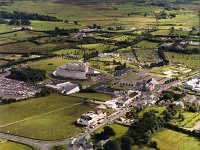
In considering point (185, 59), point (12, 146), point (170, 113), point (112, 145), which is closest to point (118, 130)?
point (112, 145)

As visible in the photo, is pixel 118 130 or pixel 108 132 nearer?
pixel 108 132

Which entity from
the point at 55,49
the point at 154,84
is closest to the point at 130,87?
the point at 154,84

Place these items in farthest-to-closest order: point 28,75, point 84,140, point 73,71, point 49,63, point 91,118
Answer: point 49,63, point 73,71, point 28,75, point 91,118, point 84,140

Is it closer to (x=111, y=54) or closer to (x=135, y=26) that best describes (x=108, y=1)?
(x=135, y=26)

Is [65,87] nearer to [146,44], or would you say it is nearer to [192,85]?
[192,85]

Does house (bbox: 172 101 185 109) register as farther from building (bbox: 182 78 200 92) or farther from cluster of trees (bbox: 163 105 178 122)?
building (bbox: 182 78 200 92)

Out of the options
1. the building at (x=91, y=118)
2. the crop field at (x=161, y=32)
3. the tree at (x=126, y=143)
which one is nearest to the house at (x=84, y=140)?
the building at (x=91, y=118)

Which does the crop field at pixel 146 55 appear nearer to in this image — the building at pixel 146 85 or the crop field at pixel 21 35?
the building at pixel 146 85

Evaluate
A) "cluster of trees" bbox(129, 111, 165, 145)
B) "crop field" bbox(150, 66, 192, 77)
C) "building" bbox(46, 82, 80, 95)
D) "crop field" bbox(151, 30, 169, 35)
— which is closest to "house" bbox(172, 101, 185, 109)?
"cluster of trees" bbox(129, 111, 165, 145)
